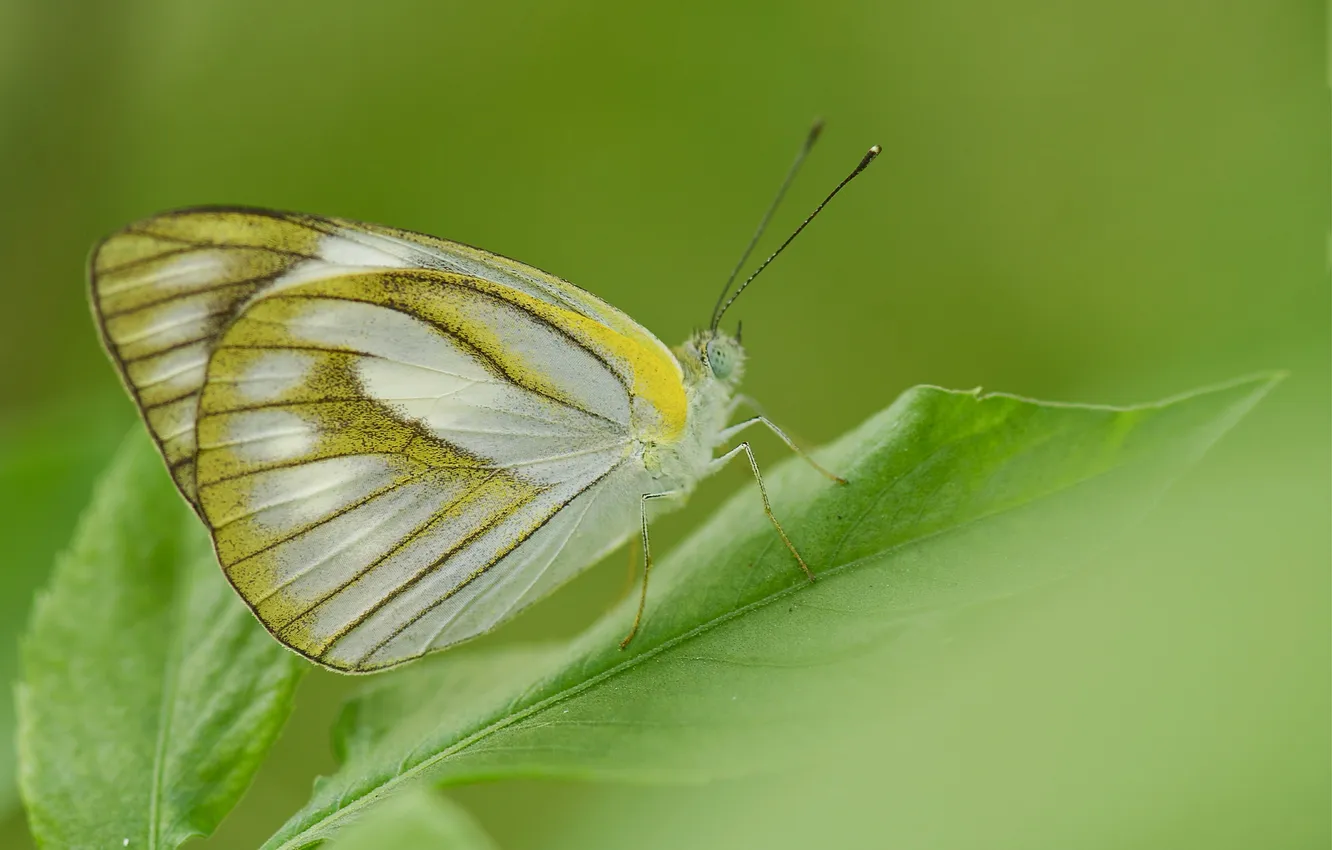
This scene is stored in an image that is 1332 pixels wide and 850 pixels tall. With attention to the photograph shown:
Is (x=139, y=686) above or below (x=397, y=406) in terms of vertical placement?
below

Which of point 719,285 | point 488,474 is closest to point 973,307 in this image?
point 719,285

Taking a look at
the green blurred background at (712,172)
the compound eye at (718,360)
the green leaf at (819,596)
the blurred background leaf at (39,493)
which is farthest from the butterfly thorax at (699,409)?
the blurred background leaf at (39,493)

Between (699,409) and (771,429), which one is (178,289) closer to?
(699,409)

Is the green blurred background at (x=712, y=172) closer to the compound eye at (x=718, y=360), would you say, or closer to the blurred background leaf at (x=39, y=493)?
the blurred background leaf at (x=39, y=493)

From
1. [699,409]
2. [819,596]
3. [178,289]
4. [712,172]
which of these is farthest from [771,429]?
[712,172]

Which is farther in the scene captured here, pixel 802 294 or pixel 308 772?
pixel 802 294

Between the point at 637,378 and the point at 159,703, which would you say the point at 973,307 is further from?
the point at 159,703

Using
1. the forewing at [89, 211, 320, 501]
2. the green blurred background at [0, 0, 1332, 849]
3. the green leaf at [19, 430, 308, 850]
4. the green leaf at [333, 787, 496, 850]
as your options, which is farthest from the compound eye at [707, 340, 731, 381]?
the green leaf at [333, 787, 496, 850]
